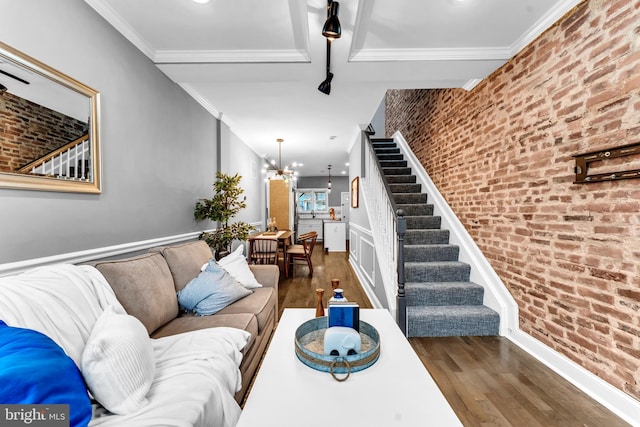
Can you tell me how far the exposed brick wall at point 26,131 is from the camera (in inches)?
57.9

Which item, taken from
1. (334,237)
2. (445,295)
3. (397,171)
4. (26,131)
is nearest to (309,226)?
(334,237)

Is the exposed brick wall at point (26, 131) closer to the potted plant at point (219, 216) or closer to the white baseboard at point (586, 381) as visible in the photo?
the potted plant at point (219, 216)

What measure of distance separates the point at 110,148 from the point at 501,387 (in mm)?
3285

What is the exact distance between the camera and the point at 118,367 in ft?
3.68

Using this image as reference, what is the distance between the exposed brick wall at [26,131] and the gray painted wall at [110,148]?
0.65ft

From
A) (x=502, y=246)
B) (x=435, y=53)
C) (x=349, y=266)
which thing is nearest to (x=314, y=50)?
(x=435, y=53)

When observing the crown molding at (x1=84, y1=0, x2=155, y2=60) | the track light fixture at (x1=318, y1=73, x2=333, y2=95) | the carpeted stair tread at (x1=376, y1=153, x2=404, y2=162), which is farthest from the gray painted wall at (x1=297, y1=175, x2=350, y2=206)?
the crown molding at (x1=84, y1=0, x2=155, y2=60)

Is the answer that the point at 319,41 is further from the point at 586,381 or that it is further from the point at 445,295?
the point at 586,381

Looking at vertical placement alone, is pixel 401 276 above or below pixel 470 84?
below

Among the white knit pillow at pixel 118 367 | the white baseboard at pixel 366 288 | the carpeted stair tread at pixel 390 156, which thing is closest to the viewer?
the white knit pillow at pixel 118 367

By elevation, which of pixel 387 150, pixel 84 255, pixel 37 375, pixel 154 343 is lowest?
pixel 154 343

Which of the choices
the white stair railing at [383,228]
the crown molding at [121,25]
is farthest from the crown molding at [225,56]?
the white stair railing at [383,228]

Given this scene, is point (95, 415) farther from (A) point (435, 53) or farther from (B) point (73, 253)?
(A) point (435, 53)

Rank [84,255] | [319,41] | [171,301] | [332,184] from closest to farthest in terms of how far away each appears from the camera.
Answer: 1. [84,255]
2. [171,301]
3. [319,41]
4. [332,184]
